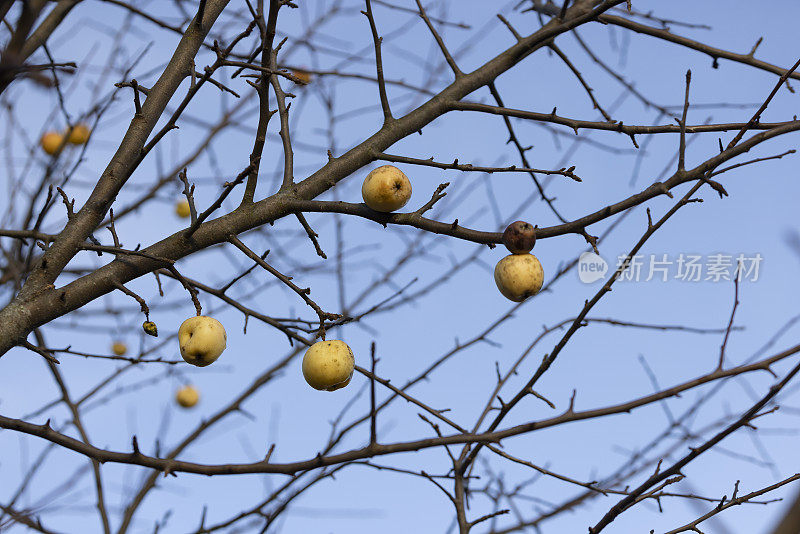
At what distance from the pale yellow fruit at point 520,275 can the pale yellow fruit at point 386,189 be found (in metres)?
0.43

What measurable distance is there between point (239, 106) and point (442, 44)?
2377 mm

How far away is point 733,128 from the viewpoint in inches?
103

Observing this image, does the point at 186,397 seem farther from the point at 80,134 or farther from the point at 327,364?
the point at 327,364

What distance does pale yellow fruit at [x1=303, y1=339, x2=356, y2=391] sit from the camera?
2428 millimetres

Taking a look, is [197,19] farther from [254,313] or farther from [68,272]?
[68,272]

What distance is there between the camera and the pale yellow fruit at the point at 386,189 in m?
2.39

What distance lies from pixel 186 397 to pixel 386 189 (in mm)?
4336

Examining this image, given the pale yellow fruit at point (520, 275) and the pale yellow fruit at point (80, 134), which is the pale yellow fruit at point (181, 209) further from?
the pale yellow fruit at point (520, 275)

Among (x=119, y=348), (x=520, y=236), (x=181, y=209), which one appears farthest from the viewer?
(x=181, y=209)

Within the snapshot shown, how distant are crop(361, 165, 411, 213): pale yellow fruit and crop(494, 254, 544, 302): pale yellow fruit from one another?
43cm

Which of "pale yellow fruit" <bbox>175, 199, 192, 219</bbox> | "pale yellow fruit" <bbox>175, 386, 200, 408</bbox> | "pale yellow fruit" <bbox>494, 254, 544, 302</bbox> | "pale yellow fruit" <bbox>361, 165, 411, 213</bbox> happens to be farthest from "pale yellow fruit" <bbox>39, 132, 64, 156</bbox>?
"pale yellow fruit" <bbox>494, 254, 544, 302</bbox>

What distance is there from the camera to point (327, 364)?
95.4 inches

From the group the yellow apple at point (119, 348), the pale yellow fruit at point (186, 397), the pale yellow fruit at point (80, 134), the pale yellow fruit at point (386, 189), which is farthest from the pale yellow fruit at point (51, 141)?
the pale yellow fruit at point (386, 189)

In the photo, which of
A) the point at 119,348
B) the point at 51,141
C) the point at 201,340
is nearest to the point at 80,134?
the point at 51,141
